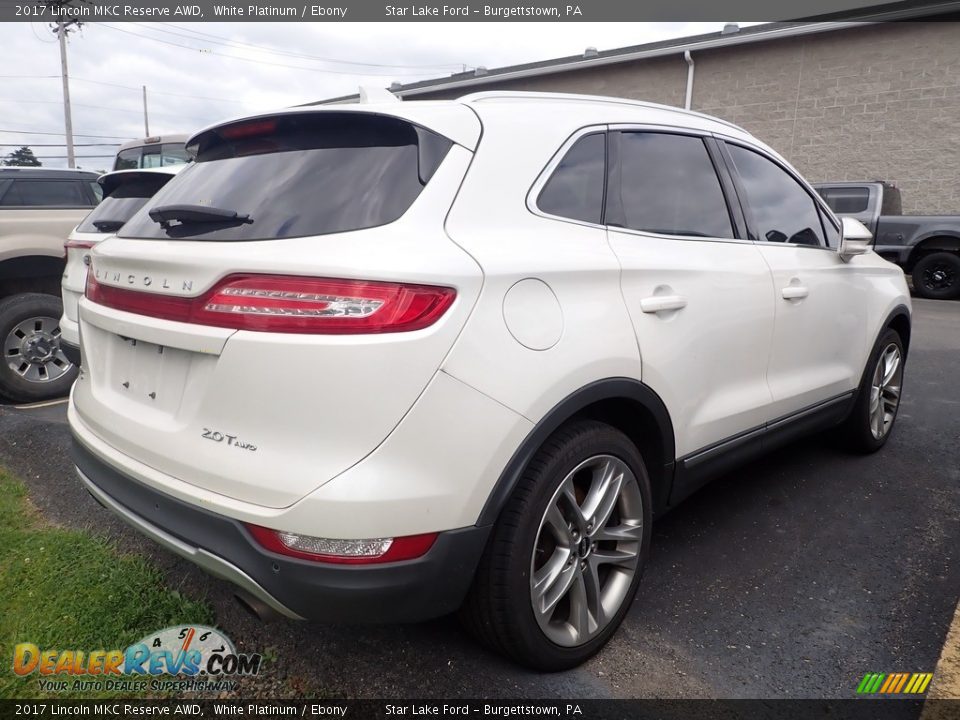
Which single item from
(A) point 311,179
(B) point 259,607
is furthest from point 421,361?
(B) point 259,607

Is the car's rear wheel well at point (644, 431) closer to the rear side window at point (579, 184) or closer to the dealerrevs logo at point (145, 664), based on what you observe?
the rear side window at point (579, 184)

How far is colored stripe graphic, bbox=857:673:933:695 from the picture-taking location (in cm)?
218

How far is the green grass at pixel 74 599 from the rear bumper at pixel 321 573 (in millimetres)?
679

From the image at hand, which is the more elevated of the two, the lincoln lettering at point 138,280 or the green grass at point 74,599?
the lincoln lettering at point 138,280

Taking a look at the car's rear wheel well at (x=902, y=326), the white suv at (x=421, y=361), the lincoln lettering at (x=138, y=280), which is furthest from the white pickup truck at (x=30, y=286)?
the car's rear wheel well at (x=902, y=326)

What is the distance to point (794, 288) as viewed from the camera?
3.14 m

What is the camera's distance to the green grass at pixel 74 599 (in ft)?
7.60

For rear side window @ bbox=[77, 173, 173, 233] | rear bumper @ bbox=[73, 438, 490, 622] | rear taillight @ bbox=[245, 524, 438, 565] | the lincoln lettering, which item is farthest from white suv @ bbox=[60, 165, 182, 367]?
rear taillight @ bbox=[245, 524, 438, 565]

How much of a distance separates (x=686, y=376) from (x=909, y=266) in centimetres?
1122

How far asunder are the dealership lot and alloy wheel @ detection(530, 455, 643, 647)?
0.19 metres

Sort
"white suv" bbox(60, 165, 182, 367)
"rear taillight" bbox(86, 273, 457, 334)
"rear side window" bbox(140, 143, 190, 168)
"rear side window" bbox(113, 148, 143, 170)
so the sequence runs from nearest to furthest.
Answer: "rear taillight" bbox(86, 273, 457, 334), "white suv" bbox(60, 165, 182, 367), "rear side window" bbox(140, 143, 190, 168), "rear side window" bbox(113, 148, 143, 170)

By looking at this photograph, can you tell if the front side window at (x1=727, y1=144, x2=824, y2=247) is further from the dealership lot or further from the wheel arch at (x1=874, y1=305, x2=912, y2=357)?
the dealership lot

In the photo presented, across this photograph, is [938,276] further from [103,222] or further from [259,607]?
[259,607]

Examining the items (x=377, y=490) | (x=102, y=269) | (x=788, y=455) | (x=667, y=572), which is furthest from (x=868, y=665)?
(x=102, y=269)
